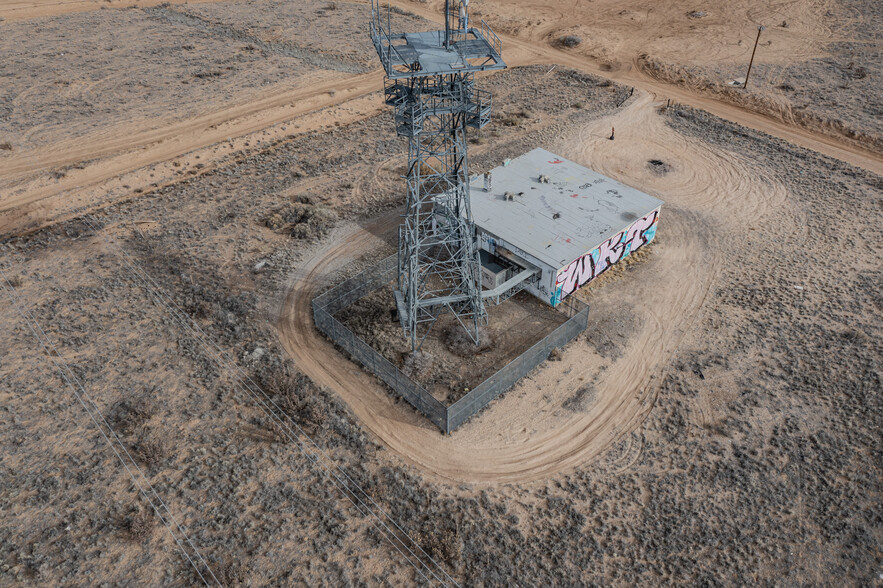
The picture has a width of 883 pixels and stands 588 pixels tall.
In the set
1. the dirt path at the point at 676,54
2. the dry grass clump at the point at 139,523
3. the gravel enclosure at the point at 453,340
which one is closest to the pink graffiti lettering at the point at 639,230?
the gravel enclosure at the point at 453,340

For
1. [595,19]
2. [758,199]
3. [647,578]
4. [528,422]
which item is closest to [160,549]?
[528,422]

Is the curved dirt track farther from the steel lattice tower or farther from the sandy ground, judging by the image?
the steel lattice tower

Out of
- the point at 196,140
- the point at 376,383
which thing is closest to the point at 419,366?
the point at 376,383

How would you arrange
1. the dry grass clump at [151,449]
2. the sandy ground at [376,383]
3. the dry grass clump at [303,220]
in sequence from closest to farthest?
the sandy ground at [376,383] < the dry grass clump at [151,449] < the dry grass clump at [303,220]

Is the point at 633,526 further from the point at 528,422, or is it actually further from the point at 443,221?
the point at 443,221

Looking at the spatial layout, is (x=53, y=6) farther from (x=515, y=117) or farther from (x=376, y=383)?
(x=376, y=383)

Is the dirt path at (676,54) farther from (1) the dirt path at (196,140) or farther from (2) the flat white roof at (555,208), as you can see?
(2) the flat white roof at (555,208)

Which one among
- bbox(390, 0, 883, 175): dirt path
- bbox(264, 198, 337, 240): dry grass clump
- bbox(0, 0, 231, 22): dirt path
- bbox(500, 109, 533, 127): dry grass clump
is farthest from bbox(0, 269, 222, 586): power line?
bbox(0, 0, 231, 22): dirt path
